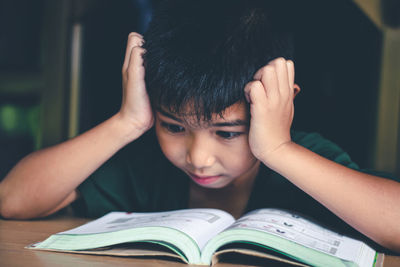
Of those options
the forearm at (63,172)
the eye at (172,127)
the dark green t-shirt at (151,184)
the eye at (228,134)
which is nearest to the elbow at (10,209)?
the forearm at (63,172)

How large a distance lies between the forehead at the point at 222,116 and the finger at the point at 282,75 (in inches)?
3.0

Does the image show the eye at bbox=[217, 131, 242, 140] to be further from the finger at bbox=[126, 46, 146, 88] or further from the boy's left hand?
the finger at bbox=[126, 46, 146, 88]

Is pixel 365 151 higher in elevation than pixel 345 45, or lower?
lower

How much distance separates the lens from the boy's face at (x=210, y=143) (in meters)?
0.77

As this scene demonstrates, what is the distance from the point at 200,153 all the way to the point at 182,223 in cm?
16

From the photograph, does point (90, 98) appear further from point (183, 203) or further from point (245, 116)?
point (245, 116)

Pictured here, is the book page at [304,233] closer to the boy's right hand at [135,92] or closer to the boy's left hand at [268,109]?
the boy's left hand at [268,109]

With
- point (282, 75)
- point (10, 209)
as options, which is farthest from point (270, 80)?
point (10, 209)

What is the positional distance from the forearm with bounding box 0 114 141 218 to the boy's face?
0.10 meters

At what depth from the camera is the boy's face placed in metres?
0.77

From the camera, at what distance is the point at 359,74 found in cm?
146

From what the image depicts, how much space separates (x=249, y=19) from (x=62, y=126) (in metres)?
1.15

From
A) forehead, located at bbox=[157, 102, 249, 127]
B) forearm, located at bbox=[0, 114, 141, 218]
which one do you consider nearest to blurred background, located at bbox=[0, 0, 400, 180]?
forehead, located at bbox=[157, 102, 249, 127]

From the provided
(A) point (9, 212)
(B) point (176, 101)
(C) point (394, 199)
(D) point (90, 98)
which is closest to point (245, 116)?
(B) point (176, 101)
